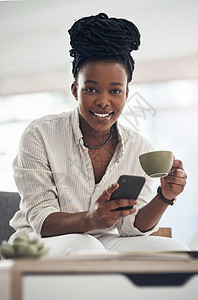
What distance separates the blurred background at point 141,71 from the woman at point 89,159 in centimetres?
286

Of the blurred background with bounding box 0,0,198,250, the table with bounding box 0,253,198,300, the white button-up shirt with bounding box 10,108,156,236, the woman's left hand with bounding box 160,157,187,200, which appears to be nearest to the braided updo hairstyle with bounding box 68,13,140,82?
the white button-up shirt with bounding box 10,108,156,236

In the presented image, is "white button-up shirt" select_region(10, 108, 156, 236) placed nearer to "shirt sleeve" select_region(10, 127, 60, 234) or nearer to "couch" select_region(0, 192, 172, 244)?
"shirt sleeve" select_region(10, 127, 60, 234)

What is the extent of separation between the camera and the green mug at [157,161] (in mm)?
1220

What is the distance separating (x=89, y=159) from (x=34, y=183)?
0.24 meters

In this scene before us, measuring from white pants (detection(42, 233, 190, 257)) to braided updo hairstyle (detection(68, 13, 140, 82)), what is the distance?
24.7 inches

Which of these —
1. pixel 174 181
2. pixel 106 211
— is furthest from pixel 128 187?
pixel 174 181

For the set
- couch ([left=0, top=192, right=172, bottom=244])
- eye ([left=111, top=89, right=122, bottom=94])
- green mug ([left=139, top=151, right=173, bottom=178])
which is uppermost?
eye ([left=111, top=89, right=122, bottom=94])

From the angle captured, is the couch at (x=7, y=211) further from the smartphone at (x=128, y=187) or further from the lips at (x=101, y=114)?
the smartphone at (x=128, y=187)

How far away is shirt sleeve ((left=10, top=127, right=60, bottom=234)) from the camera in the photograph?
1438 millimetres

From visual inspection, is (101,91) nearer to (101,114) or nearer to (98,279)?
(101,114)

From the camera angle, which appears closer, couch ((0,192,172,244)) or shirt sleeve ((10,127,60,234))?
shirt sleeve ((10,127,60,234))

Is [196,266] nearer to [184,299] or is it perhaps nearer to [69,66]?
[184,299]

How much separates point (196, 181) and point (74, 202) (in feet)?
9.94

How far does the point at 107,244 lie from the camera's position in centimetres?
149
